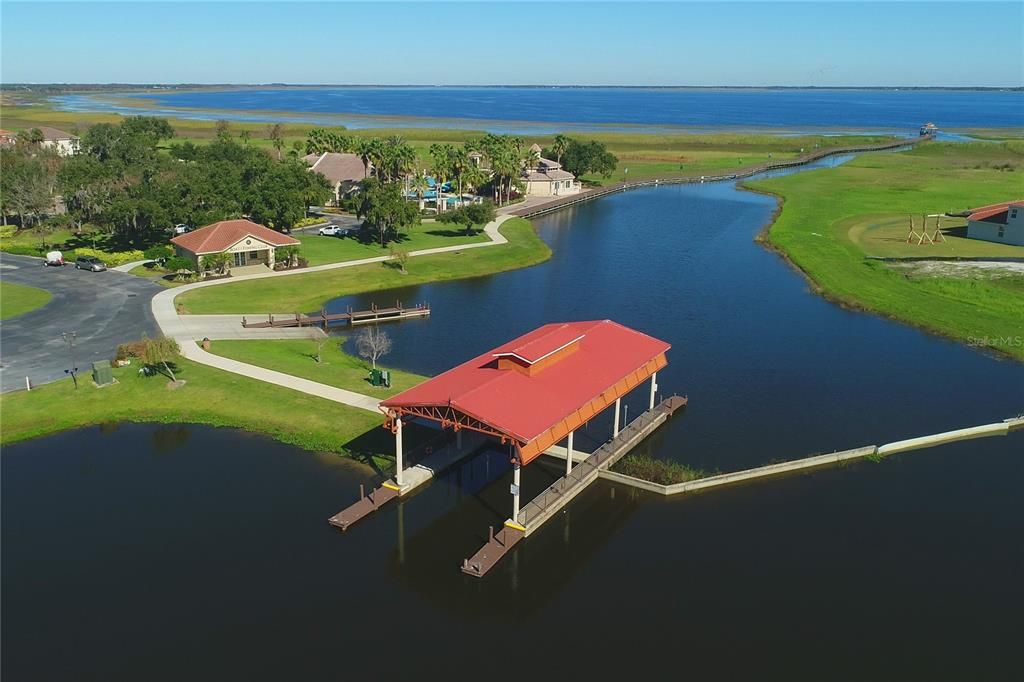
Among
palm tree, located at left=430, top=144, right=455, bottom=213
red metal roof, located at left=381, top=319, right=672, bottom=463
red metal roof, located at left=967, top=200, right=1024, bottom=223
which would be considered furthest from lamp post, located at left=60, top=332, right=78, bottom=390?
red metal roof, located at left=967, top=200, right=1024, bottom=223

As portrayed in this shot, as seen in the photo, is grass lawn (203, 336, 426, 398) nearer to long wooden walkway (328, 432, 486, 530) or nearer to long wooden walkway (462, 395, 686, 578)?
long wooden walkway (328, 432, 486, 530)

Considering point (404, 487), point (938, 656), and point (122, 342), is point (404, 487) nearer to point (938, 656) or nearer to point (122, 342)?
point (938, 656)

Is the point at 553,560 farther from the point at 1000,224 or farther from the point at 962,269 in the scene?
the point at 1000,224

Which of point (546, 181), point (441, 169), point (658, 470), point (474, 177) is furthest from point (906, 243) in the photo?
point (658, 470)

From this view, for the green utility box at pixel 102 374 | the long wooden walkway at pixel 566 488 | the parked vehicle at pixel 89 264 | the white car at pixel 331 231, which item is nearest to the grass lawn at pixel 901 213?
the long wooden walkway at pixel 566 488

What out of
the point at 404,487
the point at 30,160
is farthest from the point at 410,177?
the point at 404,487

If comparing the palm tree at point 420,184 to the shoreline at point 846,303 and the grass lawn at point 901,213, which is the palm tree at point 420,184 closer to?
the shoreline at point 846,303
